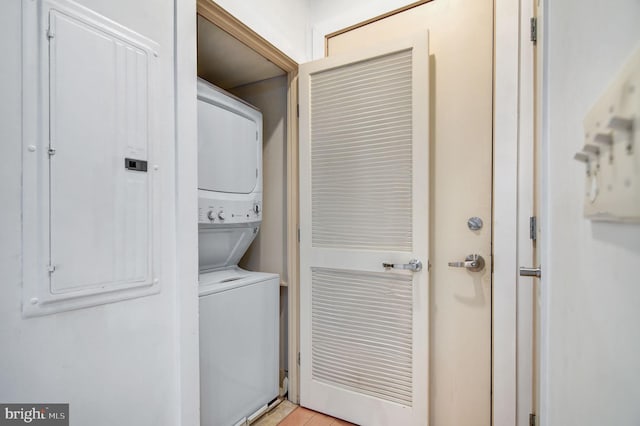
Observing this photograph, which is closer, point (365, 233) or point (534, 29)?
point (534, 29)

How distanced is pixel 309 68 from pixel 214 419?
6.43 feet

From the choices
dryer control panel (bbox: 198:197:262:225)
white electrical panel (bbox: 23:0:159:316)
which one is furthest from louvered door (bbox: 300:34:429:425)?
white electrical panel (bbox: 23:0:159:316)

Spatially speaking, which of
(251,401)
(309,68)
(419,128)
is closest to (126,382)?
(251,401)

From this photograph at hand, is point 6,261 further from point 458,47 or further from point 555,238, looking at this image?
point 458,47

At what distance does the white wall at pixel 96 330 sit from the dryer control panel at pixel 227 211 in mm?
381

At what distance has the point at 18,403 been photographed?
2.46 ft

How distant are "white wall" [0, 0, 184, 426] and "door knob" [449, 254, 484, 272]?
50.6 inches

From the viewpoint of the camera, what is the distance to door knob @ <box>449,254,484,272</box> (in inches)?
54.7

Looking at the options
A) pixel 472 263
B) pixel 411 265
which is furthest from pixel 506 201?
pixel 411 265

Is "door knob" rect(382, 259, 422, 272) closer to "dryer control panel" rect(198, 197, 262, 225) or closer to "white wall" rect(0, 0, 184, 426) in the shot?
"dryer control panel" rect(198, 197, 262, 225)

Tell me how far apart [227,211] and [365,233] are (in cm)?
78

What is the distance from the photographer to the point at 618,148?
0.26 metres

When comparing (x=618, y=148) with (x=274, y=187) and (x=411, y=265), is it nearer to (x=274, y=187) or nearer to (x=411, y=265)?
(x=411, y=265)

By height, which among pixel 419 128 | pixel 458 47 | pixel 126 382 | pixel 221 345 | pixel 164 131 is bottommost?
pixel 221 345
